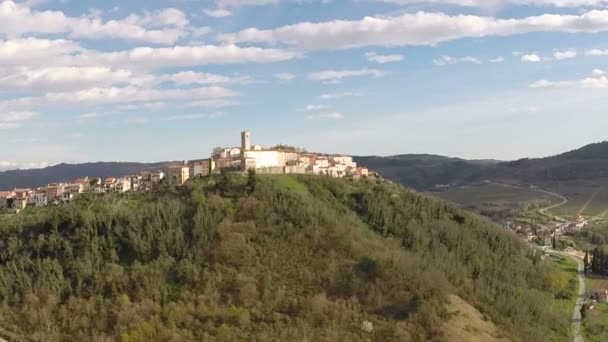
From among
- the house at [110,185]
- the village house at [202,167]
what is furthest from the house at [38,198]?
the village house at [202,167]

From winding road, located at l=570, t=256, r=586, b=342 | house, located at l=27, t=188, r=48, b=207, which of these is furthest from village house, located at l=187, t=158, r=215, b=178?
winding road, located at l=570, t=256, r=586, b=342

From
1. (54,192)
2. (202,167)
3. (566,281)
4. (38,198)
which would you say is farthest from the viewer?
(566,281)

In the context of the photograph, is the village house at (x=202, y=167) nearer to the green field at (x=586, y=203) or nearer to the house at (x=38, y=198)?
the house at (x=38, y=198)

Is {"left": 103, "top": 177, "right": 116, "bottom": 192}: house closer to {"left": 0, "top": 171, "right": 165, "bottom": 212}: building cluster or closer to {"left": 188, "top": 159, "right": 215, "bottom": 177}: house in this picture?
{"left": 0, "top": 171, "right": 165, "bottom": 212}: building cluster

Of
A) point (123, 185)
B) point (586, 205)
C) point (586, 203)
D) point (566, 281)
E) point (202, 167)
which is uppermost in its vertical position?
point (202, 167)

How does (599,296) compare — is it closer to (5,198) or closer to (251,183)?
(251,183)

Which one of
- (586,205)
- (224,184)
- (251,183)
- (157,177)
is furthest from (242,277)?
(586,205)
